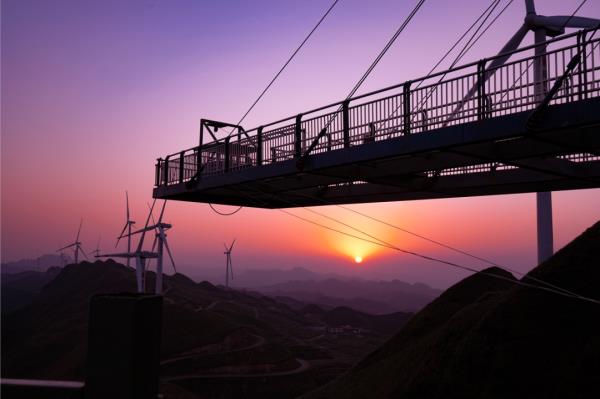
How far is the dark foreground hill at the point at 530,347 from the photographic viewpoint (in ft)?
51.2

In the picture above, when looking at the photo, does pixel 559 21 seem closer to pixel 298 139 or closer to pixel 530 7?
pixel 530 7

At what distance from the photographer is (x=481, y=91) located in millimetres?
14727

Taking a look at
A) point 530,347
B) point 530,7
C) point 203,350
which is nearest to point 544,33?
point 530,7

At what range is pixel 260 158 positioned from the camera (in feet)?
74.0

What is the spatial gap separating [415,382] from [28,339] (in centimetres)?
14734

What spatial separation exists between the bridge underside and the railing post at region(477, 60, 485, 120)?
1.71 feet

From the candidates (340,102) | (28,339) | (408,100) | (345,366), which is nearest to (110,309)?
(408,100)

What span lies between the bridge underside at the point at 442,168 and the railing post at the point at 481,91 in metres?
0.52

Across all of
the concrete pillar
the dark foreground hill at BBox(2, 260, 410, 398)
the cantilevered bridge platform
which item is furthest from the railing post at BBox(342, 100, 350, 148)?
the dark foreground hill at BBox(2, 260, 410, 398)

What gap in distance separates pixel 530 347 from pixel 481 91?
8.53m

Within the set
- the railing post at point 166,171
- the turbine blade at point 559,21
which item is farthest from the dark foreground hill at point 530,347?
the railing post at point 166,171

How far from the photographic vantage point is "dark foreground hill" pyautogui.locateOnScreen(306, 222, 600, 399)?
15.6 meters

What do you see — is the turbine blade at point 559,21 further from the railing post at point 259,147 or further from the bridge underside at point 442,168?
the railing post at point 259,147

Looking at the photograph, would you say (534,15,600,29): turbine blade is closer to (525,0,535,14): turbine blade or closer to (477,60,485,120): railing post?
(525,0,535,14): turbine blade
